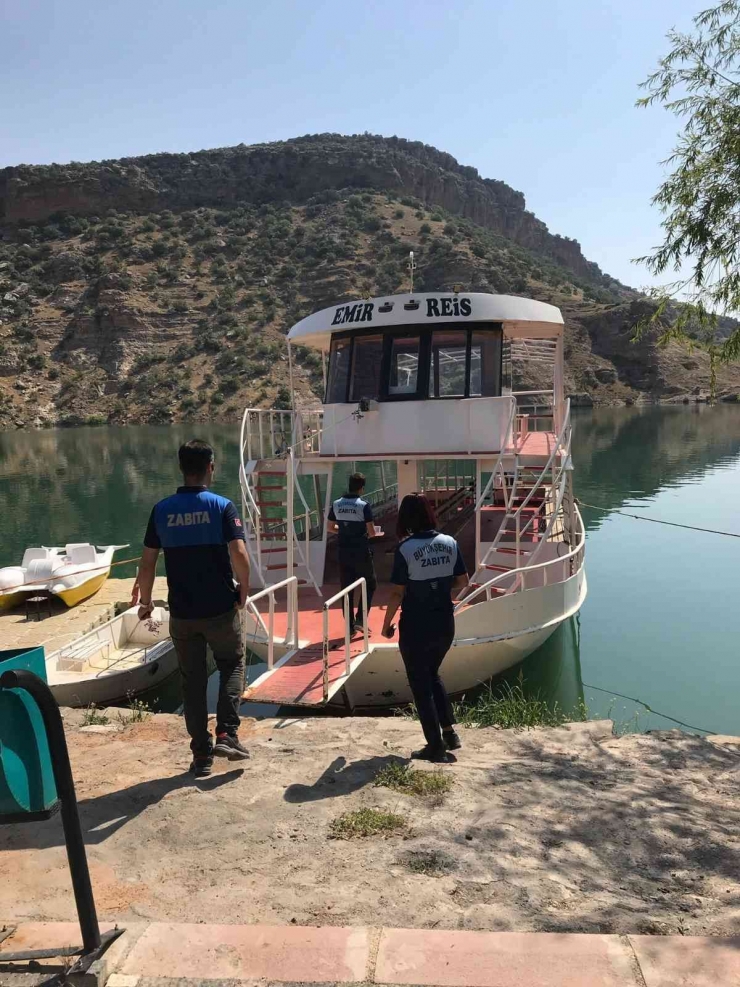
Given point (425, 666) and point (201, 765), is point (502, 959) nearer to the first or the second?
point (425, 666)

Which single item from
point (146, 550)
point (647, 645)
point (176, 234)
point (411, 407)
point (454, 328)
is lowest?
point (647, 645)

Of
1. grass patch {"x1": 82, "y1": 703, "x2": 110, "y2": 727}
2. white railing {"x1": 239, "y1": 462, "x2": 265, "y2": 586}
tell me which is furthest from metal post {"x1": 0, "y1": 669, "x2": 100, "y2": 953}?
white railing {"x1": 239, "y1": 462, "x2": 265, "y2": 586}

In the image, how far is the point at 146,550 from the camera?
4.77 m

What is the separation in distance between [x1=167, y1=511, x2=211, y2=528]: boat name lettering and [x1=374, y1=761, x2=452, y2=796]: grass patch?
2.02m

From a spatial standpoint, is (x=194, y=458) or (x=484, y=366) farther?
(x=484, y=366)

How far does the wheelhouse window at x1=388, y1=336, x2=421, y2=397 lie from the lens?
1146 cm

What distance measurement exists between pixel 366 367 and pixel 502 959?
968 cm

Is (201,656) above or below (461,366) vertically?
below

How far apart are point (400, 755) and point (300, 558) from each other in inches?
226

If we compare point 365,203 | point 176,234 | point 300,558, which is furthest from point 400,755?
point 365,203

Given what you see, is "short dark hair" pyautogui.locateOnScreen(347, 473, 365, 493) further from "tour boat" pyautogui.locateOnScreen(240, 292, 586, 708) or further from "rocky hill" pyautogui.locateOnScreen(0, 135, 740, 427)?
"rocky hill" pyautogui.locateOnScreen(0, 135, 740, 427)

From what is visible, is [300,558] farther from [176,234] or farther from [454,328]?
[176,234]

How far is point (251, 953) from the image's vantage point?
2941mm

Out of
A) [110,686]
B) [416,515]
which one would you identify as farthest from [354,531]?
[110,686]
